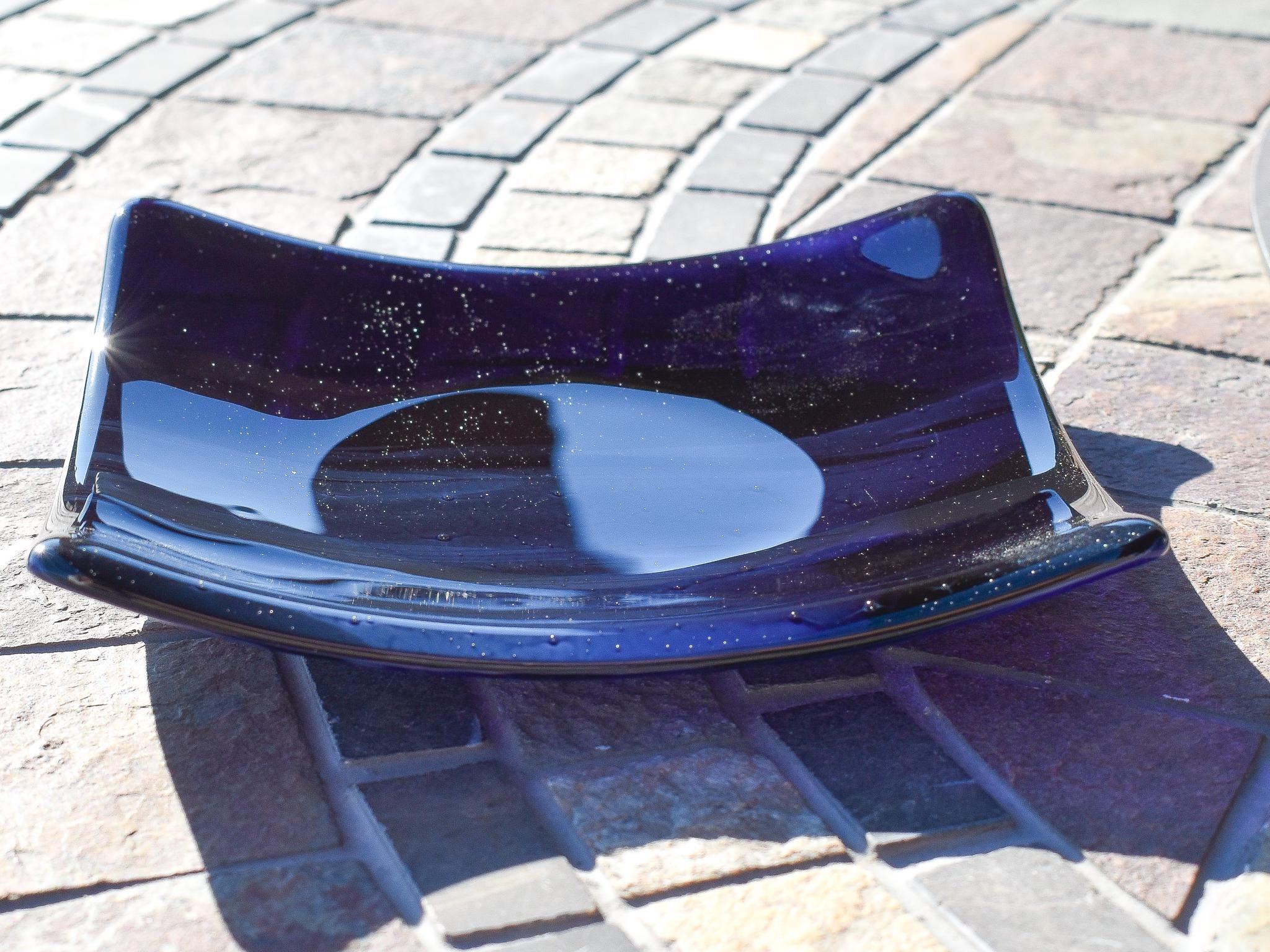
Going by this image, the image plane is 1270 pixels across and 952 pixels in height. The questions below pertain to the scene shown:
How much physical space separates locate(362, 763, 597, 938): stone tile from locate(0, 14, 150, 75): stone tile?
2.83 m

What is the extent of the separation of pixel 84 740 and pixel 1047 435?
1.23 metres

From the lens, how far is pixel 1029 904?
132 centimetres

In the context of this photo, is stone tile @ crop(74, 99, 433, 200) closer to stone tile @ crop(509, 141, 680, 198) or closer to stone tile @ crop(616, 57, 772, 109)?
stone tile @ crop(509, 141, 680, 198)

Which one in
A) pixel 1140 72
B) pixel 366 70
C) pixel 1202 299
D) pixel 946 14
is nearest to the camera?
pixel 1202 299

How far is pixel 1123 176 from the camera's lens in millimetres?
3270

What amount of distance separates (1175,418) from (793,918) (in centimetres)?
134

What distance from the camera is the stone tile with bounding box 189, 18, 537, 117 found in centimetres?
354

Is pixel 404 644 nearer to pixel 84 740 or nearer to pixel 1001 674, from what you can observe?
pixel 84 740

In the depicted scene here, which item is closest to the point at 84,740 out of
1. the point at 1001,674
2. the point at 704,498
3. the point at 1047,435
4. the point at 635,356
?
the point at 704,498

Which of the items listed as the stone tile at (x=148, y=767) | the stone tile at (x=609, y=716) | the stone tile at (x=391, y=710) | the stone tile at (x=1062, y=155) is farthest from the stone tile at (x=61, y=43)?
the stone tile at (x=609, y=716)

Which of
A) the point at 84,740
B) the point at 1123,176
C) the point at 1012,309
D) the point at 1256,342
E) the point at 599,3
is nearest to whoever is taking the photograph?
the point at 84,740

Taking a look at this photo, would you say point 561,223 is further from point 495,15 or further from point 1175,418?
point 495,15

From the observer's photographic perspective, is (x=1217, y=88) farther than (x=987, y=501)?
Yes

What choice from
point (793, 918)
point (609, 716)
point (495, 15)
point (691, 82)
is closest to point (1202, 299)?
point (691, 82)
